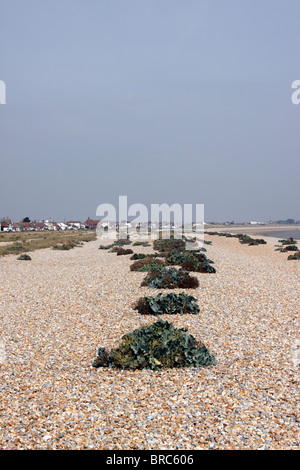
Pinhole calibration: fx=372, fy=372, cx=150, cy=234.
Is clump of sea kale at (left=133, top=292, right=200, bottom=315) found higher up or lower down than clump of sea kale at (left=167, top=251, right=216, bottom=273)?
lower down

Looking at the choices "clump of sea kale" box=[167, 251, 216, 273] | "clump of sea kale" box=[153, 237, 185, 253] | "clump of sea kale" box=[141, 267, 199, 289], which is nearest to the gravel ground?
"clump of sea kale" box=[141, 267, 199, 289]

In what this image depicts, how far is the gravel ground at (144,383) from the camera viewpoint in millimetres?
4824

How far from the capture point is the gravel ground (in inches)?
190

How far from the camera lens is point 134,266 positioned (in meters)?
19.5

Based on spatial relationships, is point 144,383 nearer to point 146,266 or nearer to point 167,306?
point 167,306

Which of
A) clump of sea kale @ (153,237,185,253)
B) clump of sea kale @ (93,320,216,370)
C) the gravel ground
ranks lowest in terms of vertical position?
the gravel ground

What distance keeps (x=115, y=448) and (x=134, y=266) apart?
14.9m

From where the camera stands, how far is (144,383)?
6.43m

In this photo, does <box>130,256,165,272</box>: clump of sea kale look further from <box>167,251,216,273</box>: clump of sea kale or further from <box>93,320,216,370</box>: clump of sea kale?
<box>93,320,216,370</box>: clump of sea kale

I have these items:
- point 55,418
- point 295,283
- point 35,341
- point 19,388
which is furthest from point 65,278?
point 55,418

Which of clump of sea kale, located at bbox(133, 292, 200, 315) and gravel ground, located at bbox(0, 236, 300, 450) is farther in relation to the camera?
clump of sea kale, located at bbox(133, 292, 200, 315)

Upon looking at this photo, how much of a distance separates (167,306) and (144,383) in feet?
15.2

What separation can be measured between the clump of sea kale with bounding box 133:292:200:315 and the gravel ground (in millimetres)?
332
